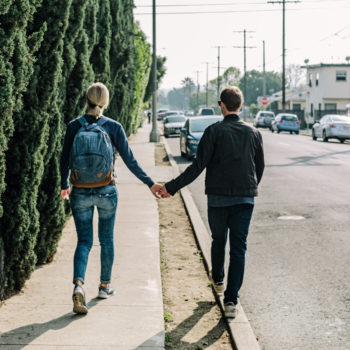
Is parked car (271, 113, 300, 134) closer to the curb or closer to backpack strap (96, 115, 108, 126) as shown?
the curb

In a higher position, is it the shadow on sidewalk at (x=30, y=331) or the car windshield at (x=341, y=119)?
the car windshield at (x=341, y=119)

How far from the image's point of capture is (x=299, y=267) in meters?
7.68

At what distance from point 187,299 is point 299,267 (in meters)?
1.87

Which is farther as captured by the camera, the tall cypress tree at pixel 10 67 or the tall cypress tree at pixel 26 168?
the tall cypress tree at pixel 26 168

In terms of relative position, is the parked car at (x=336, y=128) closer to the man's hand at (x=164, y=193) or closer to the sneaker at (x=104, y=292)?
the man's hand at (x=164, y=193)

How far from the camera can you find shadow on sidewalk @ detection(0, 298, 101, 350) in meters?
4.86

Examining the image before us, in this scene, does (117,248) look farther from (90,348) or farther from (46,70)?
(90,348)

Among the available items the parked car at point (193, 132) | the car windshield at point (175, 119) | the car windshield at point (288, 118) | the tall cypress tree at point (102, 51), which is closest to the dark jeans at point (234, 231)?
the tall cypress tree at point (102, 51)

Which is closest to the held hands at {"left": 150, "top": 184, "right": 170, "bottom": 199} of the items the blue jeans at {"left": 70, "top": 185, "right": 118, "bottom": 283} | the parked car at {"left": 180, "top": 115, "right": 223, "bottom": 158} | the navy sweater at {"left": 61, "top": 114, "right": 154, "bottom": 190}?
the navy sweater at {"left": 61, "top": 114, "right": 154, "bottom": 190}

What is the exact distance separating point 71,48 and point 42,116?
202 centimetres

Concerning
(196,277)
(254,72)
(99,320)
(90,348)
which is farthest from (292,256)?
(254,72)

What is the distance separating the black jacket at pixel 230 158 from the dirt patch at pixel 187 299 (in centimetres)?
116

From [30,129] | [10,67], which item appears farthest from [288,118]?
[10,67]

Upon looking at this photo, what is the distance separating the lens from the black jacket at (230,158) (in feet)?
17.8
